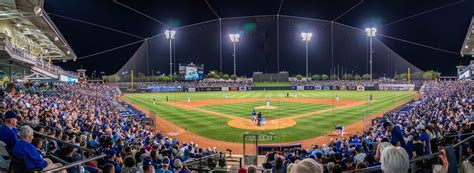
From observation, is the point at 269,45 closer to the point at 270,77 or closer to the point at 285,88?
the point at 270,77

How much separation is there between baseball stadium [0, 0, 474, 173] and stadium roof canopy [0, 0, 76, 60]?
0.44ft

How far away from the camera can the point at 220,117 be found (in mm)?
28781

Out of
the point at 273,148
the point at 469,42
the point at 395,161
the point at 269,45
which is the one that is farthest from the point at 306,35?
the point at 395,161

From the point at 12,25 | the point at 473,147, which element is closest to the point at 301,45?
the point at 12,25

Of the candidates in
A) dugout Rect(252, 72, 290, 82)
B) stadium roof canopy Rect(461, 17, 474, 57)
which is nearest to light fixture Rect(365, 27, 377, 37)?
stadium roof canopy Rect(461, 17, 474, 57)

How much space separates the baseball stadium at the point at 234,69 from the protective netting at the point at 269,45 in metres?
0.16

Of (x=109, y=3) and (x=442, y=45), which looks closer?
(x=109, y=3)

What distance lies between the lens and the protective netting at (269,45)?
33.1 metres

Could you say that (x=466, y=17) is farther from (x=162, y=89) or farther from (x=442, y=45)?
(x=162, y=89)

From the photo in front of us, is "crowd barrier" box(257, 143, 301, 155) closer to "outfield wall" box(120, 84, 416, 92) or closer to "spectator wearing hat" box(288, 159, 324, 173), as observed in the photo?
"spectator wearing hat" box(288, 159, 324, 173)

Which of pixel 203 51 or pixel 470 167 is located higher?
pixel 203 51

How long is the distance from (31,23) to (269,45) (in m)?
23.1

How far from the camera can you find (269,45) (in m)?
34.1

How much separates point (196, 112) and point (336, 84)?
43344 mm
